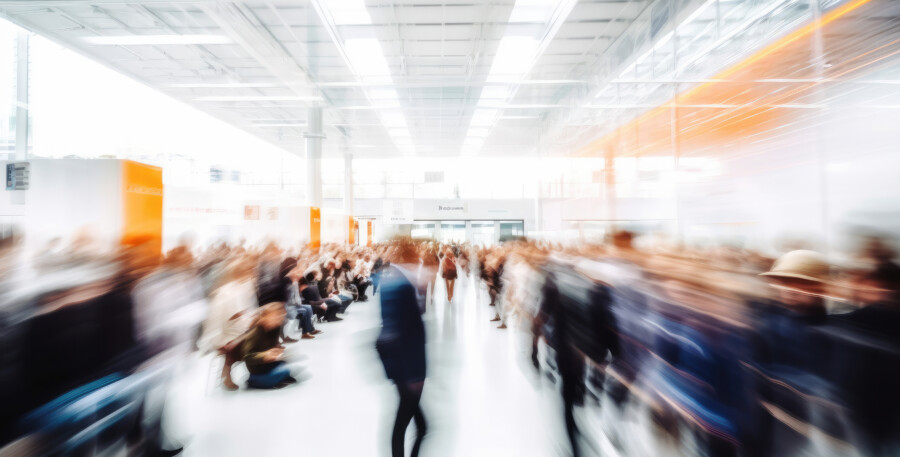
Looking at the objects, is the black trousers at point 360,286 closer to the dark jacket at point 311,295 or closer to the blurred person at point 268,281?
the dark jacket at point 311,295

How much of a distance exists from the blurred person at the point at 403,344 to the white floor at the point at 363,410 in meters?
0.32

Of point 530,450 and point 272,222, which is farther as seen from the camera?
point 272,222

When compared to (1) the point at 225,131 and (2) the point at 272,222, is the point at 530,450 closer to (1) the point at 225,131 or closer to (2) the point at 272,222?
(2) the point at 272,222

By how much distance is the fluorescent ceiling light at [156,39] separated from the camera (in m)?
9.02

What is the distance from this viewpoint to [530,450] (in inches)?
119

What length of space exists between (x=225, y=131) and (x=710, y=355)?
57.5 ft

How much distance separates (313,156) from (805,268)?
1184 centimetres

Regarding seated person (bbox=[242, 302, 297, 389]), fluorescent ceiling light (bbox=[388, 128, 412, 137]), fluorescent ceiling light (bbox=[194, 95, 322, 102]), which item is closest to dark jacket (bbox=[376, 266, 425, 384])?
seated person (bbox=[242, 302, 297, 389])

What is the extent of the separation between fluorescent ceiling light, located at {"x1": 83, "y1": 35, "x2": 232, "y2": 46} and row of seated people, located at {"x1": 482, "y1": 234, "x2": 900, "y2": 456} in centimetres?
975

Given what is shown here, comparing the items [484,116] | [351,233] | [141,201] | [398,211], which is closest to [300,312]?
[141,201]

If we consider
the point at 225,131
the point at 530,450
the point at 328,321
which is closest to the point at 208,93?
the point at 225,131

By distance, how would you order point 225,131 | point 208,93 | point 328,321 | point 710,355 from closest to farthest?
1. point 710,355
2. point 328,321
3. point 208,93
4. point 225,131

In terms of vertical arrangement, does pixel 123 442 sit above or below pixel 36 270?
below

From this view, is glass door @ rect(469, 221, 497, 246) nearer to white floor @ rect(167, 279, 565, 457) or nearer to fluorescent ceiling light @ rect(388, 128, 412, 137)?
fluorescent ceiling light @ rect(388, 128, 412, 137)
